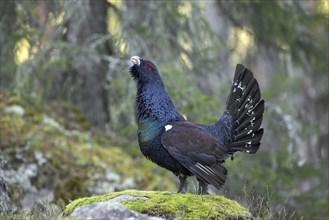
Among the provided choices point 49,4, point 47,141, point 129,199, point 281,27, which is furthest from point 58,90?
point 129,199

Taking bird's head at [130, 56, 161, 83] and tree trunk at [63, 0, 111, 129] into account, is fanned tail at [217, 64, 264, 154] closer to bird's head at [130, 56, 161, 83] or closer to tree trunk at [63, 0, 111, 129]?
bird's head at [130, 56, 161, 83]

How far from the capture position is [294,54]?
12172mm

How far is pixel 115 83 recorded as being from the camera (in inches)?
396

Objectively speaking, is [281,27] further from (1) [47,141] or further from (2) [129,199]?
(2) [129,199]

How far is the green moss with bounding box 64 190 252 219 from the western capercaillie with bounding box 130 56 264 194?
0.42 meters

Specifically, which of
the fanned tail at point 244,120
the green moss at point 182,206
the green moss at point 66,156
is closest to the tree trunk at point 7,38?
the green moss at point 66,156

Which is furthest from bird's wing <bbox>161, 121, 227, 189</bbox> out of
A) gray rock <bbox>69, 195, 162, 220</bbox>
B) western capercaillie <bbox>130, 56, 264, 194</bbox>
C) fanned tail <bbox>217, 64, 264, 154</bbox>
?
gray rock <bbox>69, 195, 162, 220</bbox>

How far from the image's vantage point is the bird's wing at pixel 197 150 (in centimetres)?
605

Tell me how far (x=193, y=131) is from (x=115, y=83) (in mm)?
3911

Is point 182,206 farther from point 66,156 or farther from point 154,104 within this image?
point 66,156

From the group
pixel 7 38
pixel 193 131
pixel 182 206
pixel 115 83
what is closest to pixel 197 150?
pixel 193 131

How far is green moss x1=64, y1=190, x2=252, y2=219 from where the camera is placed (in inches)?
206

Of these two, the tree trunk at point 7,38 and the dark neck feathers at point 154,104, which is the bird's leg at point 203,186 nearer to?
the dark neck feathers at point 154,104

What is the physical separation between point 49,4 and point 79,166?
256 cm
